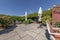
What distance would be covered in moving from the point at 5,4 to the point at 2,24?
413 inches

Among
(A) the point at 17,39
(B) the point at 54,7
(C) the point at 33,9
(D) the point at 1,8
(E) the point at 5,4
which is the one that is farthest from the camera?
(C) the point at 33,9

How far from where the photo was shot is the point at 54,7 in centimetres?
1592

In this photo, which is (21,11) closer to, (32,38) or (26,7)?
(26,7)

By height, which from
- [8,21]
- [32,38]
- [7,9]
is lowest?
[32,38]

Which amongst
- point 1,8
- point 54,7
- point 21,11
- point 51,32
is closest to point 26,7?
point 21,11

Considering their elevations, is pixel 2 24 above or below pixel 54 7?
below

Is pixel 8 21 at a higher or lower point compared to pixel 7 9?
lower

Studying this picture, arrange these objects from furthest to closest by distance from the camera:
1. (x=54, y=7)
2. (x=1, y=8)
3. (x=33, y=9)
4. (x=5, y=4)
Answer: (x=33, y=9) → (x=5, y=4) → (x=1, y=8) → (x=54, y=7)

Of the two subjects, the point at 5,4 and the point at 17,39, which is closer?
the point at 17,39

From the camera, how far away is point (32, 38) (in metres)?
9.80

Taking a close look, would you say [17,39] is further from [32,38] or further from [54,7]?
[54,7]

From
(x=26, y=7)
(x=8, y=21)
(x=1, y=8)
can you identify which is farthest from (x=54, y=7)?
(x=1, y=8)

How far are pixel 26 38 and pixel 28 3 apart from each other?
17.6 meters

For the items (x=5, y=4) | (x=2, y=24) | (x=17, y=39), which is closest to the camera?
(x=17, y=39)
